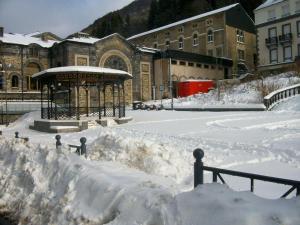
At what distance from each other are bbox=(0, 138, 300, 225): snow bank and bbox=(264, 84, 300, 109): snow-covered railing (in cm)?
2150

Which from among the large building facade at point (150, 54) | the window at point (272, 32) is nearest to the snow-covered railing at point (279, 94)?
the large building facade at point (150, 54)

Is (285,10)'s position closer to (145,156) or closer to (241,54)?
(241,54)

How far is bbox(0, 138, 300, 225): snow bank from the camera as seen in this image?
152 inches

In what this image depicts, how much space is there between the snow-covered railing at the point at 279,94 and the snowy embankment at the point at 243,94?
4.76 ft

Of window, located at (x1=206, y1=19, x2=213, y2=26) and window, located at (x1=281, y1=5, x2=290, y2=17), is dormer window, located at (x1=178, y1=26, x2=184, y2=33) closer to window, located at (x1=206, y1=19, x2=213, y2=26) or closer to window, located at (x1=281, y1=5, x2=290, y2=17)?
window, located at (x1=206, y1=19, x2=213, y2=26)

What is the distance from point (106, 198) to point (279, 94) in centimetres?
2545

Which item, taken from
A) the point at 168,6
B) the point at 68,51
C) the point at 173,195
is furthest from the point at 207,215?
the point at 168,6

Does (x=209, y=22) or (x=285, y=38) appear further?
(x=209, y=22)

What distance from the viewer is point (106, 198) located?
17.4 ft

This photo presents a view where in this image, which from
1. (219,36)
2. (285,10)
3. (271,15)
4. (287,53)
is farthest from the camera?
(219,36)

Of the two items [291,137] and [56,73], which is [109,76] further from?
[291,137]

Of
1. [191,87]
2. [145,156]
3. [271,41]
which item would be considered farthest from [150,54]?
[145,156]

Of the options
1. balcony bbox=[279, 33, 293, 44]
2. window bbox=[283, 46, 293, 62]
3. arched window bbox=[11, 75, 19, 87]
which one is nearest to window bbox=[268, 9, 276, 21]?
balcony bbox=[279, 33, 293, 44]

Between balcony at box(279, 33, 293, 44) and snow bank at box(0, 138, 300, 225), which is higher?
balcony at box(279, 33, 293, 44)
